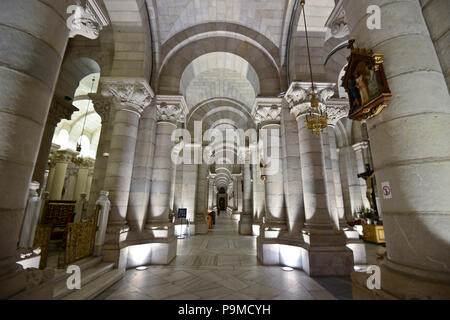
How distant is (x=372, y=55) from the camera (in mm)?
2225

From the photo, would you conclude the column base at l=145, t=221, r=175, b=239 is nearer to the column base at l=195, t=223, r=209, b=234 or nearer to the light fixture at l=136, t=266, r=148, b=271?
the light fixture at l=136, t=266, r=148, b=271

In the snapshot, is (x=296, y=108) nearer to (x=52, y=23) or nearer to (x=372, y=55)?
(x=372, y=55)

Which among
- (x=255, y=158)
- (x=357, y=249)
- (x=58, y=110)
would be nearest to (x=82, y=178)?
(x=58, y=110)

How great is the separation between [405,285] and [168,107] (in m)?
6.67

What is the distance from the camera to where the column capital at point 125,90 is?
5.58 m

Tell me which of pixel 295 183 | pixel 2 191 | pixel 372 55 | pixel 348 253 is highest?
pixel 372 55

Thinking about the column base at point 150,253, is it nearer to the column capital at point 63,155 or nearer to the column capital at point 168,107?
the column capital at point 168,107

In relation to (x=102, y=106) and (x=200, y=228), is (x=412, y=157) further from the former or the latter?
(x=200, y=228)

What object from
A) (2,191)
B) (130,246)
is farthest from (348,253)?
(2,191)

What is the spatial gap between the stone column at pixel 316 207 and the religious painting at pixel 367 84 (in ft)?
9.98

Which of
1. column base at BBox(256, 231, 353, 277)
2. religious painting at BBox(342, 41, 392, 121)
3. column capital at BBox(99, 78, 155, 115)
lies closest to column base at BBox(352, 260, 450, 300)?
religious painting at BBox(342, 41, 392, 121)

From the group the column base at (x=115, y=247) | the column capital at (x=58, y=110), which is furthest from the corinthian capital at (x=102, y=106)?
the column base at (x=115, y=247)

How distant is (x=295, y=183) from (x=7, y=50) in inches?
243

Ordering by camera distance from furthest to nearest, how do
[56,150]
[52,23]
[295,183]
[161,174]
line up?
1. [56,150]
2. [161,174]
3. [295,183]
4. [52,23]
